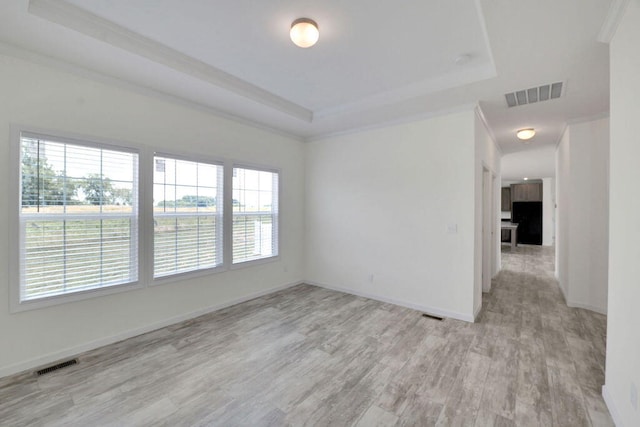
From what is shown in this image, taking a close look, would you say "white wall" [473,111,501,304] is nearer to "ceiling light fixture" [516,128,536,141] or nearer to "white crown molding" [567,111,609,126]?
"ceiling light fixture" [516,128,536,141]

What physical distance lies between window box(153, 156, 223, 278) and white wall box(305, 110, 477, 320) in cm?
186

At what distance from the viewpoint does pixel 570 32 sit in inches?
80.4

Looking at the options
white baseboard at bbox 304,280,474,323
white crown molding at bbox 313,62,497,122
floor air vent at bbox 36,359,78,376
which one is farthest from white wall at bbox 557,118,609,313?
floor air vent at bbox 36,359,78,376

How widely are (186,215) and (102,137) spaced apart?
46.6 inches

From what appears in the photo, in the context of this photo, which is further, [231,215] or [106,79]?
[231,215]

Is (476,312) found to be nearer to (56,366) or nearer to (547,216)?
(56,366)

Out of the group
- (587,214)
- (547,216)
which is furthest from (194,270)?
(547,216)

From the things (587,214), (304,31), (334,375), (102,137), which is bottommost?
(334,375)

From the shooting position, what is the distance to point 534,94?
3111 millimetres

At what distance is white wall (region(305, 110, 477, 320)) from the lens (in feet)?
11.6

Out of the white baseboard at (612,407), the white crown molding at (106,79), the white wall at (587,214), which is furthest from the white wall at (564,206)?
the white crown molding at (106,79)

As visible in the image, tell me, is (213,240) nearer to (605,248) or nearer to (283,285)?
(283,285)

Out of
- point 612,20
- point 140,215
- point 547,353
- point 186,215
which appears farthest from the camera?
point 186,215

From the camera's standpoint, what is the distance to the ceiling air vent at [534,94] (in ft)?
9.68
